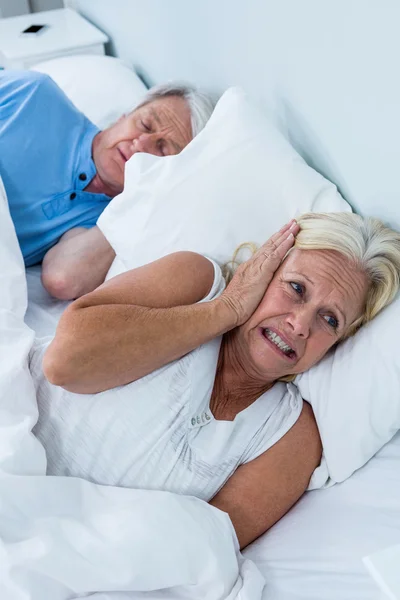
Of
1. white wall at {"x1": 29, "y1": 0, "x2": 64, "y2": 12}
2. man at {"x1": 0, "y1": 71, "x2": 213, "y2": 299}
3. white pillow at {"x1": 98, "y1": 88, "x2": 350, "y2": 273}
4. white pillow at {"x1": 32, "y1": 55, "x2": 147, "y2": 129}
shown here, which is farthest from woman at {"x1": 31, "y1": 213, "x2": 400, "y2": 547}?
white wall at {"x1": 29, "y1": 0, "x2": 64, "y2": 12}

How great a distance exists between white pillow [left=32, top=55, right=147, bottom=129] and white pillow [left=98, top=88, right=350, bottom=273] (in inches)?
27.4

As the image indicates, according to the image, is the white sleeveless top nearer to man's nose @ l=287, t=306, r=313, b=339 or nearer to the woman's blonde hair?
man's nose @ l=287, t=306, r=313, b=339

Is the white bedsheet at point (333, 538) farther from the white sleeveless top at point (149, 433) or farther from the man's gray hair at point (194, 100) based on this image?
the man's gray hair at point (194, 100)

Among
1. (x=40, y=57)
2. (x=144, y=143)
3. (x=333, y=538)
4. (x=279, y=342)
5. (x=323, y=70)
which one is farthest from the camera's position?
(x=40, y=57)

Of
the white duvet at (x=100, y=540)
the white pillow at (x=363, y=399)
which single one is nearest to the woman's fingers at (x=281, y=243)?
the white pillow at (x=363, y=399)

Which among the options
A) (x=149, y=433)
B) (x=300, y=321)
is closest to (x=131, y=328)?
(x=149, y=433)

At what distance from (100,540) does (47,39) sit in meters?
2.18

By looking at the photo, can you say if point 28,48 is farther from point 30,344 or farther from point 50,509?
point 50,509

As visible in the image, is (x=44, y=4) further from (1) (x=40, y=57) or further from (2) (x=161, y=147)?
(2) (x=161, y=147)

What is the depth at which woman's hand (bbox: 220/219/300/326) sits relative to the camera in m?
1.24

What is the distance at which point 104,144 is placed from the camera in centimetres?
194

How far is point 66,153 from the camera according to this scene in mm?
1931

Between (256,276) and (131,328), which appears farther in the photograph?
(256,276)

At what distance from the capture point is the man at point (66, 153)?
1.84 metres
